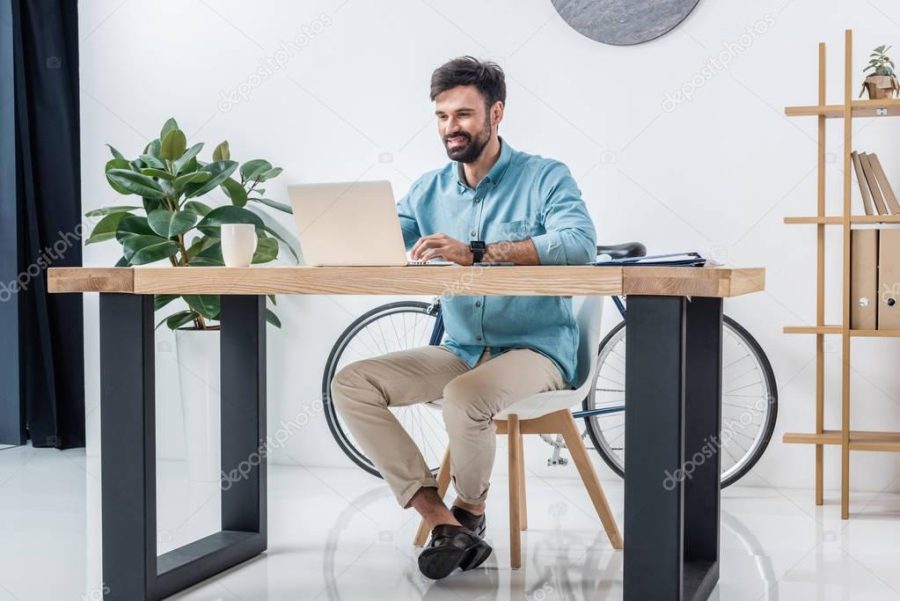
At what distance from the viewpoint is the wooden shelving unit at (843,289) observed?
9.31 ft

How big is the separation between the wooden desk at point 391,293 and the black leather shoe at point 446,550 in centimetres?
45

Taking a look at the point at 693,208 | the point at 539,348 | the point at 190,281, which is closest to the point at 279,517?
the point at 539,348

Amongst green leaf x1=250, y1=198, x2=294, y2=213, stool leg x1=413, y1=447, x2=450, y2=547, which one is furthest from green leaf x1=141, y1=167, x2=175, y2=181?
stool leg x1=413, y1=447, x2=450, y2=547

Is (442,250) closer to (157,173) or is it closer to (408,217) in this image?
(408,217)

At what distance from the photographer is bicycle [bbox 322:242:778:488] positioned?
10.2 ft

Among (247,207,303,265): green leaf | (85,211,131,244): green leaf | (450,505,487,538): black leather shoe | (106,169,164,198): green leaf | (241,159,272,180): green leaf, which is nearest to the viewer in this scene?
(450,505,487,538): black leather shoe

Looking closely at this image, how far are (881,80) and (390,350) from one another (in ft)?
5.79

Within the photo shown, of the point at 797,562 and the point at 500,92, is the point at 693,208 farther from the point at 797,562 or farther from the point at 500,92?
the point at 797,562

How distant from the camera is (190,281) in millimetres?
1783

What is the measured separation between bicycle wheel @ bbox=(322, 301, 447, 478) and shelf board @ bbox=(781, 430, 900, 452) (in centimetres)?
116

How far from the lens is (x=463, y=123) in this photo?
93.4 inches

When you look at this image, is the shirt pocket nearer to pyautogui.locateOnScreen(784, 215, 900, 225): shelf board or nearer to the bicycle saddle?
the bicycle saddle

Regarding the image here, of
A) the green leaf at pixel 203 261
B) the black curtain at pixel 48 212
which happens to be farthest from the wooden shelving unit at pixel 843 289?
the black curtain at pixel 48 212

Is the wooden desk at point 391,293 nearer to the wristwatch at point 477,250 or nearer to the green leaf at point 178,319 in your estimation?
the wristwatch at point 477,250
